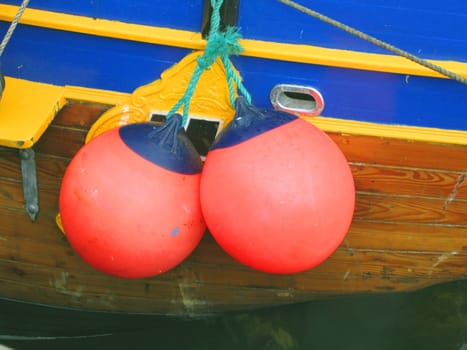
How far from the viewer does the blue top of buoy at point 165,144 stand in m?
1.73

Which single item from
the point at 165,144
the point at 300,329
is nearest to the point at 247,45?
the point at 165,144

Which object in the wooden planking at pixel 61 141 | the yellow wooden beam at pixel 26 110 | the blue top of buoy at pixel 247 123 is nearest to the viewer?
the blue top of buoy at pixel 247 123

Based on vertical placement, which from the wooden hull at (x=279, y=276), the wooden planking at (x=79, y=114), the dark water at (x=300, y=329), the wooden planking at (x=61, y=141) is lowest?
the dark water at (x=300, y=329)

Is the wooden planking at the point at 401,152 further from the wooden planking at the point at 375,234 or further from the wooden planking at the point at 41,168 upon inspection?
the wooden planking at the point at 41,168

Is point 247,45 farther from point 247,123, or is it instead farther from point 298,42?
point 247,123

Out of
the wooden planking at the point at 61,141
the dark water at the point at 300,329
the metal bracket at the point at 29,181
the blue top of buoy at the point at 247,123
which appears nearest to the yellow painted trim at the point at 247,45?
the blue top of buoy at the point at 247,123

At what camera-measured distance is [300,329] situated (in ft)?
9.87

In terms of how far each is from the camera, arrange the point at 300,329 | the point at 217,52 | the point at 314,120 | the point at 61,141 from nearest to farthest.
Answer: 1. the point at 217,52
2. the point at 314,120
3. the point at 61,141
4. the point at 300,329

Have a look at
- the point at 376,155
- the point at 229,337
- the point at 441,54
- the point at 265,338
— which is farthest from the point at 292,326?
the point at 441,54

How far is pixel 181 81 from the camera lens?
6.35 feet

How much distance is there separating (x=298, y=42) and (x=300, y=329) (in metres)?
1.77

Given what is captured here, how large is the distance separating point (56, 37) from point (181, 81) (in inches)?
18.4

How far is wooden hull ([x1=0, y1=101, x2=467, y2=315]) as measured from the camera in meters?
2.09

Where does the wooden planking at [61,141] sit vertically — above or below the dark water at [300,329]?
above
